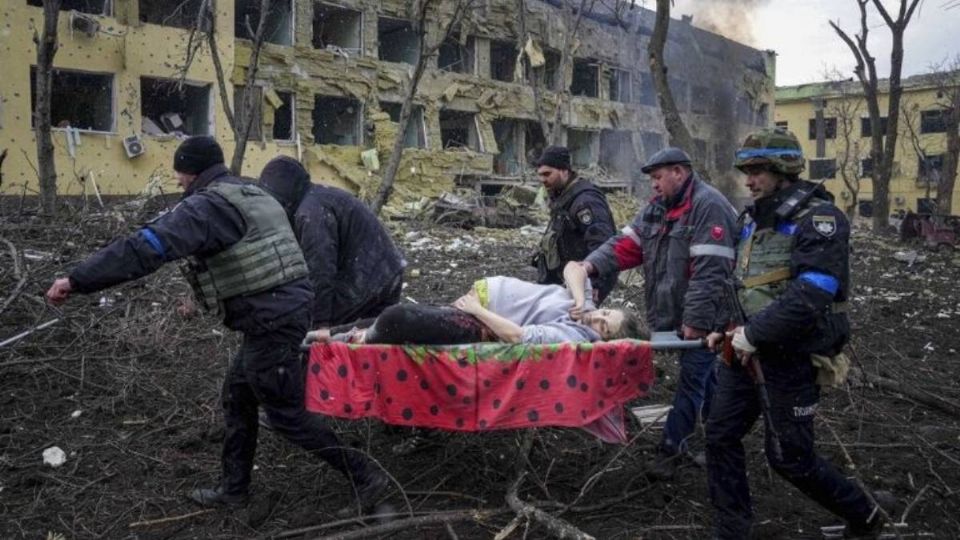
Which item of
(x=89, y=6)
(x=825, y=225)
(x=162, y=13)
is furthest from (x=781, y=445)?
(x=162, y=13)

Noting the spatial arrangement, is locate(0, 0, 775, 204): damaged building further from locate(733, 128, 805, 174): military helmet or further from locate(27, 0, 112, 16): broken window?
locate(733, 128, 805, 174): military helmet

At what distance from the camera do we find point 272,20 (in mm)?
20906

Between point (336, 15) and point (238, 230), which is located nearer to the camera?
point (238, 230)

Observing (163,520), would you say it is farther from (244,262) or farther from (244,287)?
(244,262)

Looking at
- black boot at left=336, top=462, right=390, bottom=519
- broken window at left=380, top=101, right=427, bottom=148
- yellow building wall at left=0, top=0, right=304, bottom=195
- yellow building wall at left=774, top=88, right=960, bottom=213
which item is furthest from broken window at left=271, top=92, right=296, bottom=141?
yellow building wall at left=774, top=88, right=960, bottom=213

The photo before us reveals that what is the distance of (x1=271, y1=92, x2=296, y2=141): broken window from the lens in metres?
20.5

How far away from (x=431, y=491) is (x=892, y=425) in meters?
3.13

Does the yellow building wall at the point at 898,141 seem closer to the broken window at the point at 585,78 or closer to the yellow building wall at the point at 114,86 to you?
the broken window at the point at 585,78

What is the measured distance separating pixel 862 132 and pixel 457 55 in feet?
88.0

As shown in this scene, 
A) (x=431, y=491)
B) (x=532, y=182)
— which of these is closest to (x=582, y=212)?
(x=431, y=491)

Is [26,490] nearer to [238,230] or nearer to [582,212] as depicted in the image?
[238,230]

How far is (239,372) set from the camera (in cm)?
351

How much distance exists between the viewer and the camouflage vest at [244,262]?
10.8 feet

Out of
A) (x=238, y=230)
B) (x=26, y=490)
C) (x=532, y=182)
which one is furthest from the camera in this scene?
(x=532, y=182)
